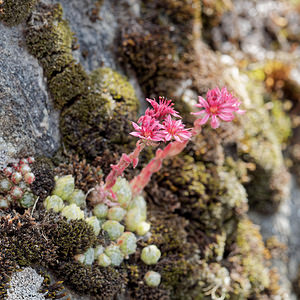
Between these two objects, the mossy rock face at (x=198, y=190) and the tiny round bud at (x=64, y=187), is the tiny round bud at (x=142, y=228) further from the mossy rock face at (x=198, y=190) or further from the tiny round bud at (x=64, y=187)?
the tiny round bud at (x=64, y=187)

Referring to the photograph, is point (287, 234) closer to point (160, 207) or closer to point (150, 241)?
point (160, 207)

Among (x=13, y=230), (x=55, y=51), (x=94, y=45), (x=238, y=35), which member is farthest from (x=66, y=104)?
(x=238, y=35)

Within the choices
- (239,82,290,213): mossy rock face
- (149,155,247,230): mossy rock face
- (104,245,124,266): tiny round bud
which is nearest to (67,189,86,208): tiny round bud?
(104,245,124,266): tiny round bud

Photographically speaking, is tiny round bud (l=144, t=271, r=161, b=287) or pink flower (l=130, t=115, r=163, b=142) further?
tiny round bud (l=144, t=271, r=161, b=287)

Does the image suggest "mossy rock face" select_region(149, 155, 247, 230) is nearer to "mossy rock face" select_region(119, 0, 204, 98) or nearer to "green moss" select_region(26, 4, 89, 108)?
"mossy rock face" select_region(119, 0, 204, 98)

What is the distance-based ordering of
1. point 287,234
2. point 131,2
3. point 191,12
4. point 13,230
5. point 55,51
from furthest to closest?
point 287,234, point 191,12, point 131,2, point 55,51, point 13,230

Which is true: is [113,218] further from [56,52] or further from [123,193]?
[56,52]

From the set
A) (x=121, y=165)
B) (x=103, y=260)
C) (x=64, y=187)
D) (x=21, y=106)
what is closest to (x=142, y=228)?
(x=103, y=260)
